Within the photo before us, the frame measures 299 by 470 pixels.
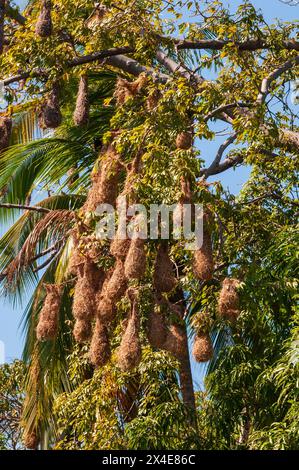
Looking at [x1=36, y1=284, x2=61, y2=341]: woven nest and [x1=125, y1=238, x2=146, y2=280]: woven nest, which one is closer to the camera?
[x1=125, y1=238, x2=146, y2=280]: woven nest

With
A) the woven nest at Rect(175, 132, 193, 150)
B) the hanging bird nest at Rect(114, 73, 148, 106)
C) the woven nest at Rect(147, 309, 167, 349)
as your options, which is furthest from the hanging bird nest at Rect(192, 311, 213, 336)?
the hanging bird nest at Rect(114, 73, 148, 106)

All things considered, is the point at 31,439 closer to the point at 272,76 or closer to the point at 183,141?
the point at 183,141

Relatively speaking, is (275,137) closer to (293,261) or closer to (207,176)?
(207,176)

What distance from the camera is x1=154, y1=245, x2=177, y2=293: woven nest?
8578 millimetres

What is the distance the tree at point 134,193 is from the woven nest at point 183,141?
18 millimetres

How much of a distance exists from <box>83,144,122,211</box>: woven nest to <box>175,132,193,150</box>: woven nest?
515 mm

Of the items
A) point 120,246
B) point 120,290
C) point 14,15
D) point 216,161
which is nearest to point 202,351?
point 120,290

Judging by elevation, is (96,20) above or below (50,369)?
above

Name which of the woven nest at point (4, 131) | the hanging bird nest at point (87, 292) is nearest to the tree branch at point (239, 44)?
the woven nest at point (4, 131)

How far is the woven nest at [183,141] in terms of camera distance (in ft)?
31.3

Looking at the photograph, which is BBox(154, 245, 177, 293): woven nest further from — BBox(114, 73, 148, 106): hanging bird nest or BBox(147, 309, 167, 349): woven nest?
BBox(114, 73, 148, 106): hanging bird nest

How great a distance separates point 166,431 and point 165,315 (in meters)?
0.93

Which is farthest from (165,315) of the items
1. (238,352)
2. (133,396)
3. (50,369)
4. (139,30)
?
(139,30)

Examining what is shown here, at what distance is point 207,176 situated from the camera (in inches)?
410
